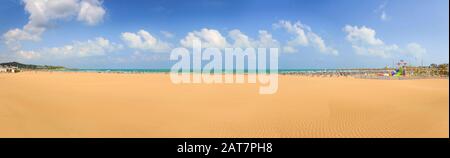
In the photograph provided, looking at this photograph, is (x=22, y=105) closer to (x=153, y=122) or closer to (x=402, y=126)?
(x=153, y=122)
